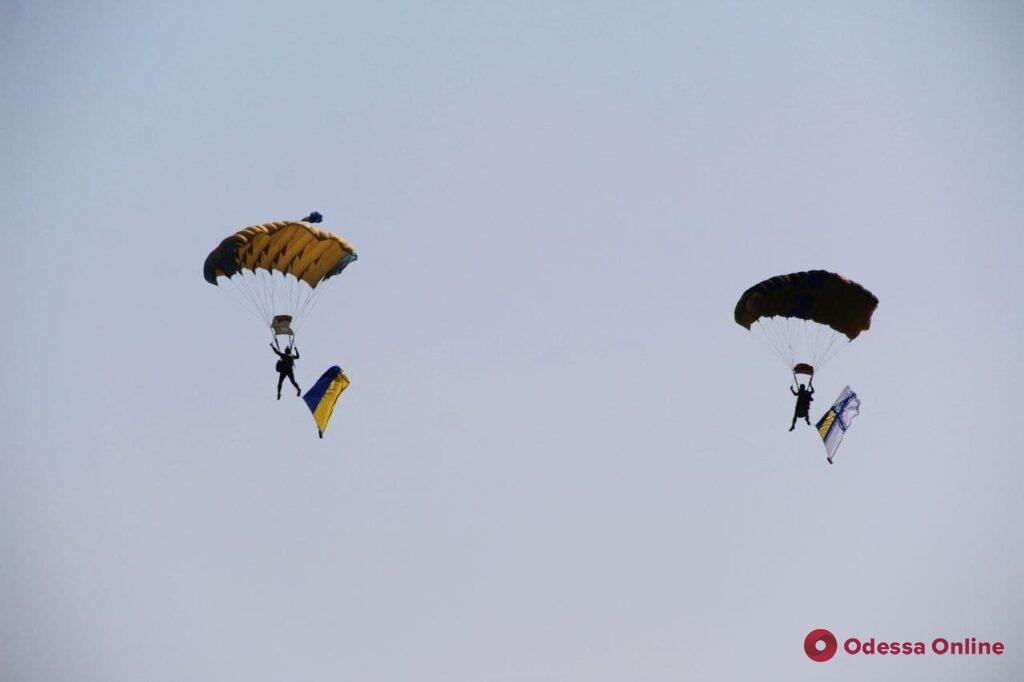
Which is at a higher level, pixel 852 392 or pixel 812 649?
pixel 852 392

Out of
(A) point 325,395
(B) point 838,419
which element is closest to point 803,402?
(B) point 838,419

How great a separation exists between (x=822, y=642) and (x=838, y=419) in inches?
387

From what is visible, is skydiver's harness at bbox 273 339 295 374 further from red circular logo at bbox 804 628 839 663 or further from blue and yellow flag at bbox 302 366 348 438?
red circular logo at bbox 804 628 839 663

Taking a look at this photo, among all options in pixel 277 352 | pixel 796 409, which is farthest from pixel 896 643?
pixel 277 352

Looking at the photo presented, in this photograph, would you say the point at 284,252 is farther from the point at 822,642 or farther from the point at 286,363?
the point at 822,642

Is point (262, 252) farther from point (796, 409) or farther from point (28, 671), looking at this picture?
point (28, 671)

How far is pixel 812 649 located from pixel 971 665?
56.1ft

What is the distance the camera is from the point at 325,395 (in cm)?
2723

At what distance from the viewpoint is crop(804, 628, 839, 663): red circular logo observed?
3597cm

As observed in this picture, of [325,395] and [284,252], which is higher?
[284,252]

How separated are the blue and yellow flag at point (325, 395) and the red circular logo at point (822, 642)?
15.9m

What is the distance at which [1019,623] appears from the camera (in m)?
57.9

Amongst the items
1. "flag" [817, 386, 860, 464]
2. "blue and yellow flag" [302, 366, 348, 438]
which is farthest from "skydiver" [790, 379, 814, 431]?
"blue and yellow flag" [302, 366, 348, 438]

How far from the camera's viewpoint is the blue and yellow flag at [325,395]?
26984mm
